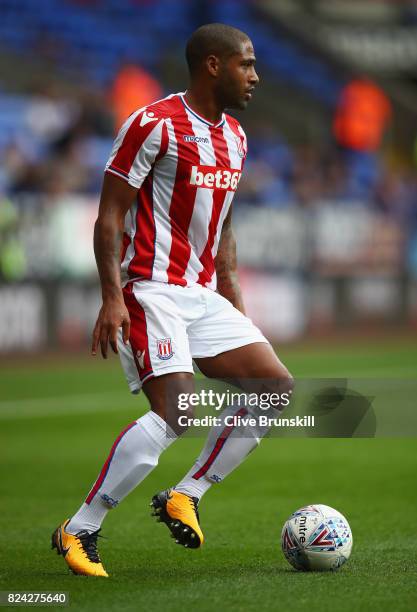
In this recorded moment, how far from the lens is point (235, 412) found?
16.1ft

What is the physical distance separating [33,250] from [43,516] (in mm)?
8360

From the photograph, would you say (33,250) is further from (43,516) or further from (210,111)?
(210,111)

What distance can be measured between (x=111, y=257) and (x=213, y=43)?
1027 millimetres

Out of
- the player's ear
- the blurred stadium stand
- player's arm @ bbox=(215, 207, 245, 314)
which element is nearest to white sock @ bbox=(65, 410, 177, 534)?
player's arm @ bbox=(215, 207, 245, 314)

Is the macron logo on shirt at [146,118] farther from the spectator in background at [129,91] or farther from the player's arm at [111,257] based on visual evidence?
the spectator in background at [129,91]

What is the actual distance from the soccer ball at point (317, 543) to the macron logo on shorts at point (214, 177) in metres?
1.43

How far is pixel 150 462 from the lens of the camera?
4.55 m

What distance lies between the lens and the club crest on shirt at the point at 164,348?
181 inches

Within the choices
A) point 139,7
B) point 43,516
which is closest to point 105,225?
point 43,516

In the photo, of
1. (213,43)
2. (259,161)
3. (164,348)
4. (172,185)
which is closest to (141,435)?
(164,348)

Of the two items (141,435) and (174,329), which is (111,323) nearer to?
(174,329)

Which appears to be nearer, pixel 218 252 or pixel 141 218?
pixel 141 218

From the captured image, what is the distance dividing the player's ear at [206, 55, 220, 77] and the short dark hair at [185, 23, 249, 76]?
0.06 feet
